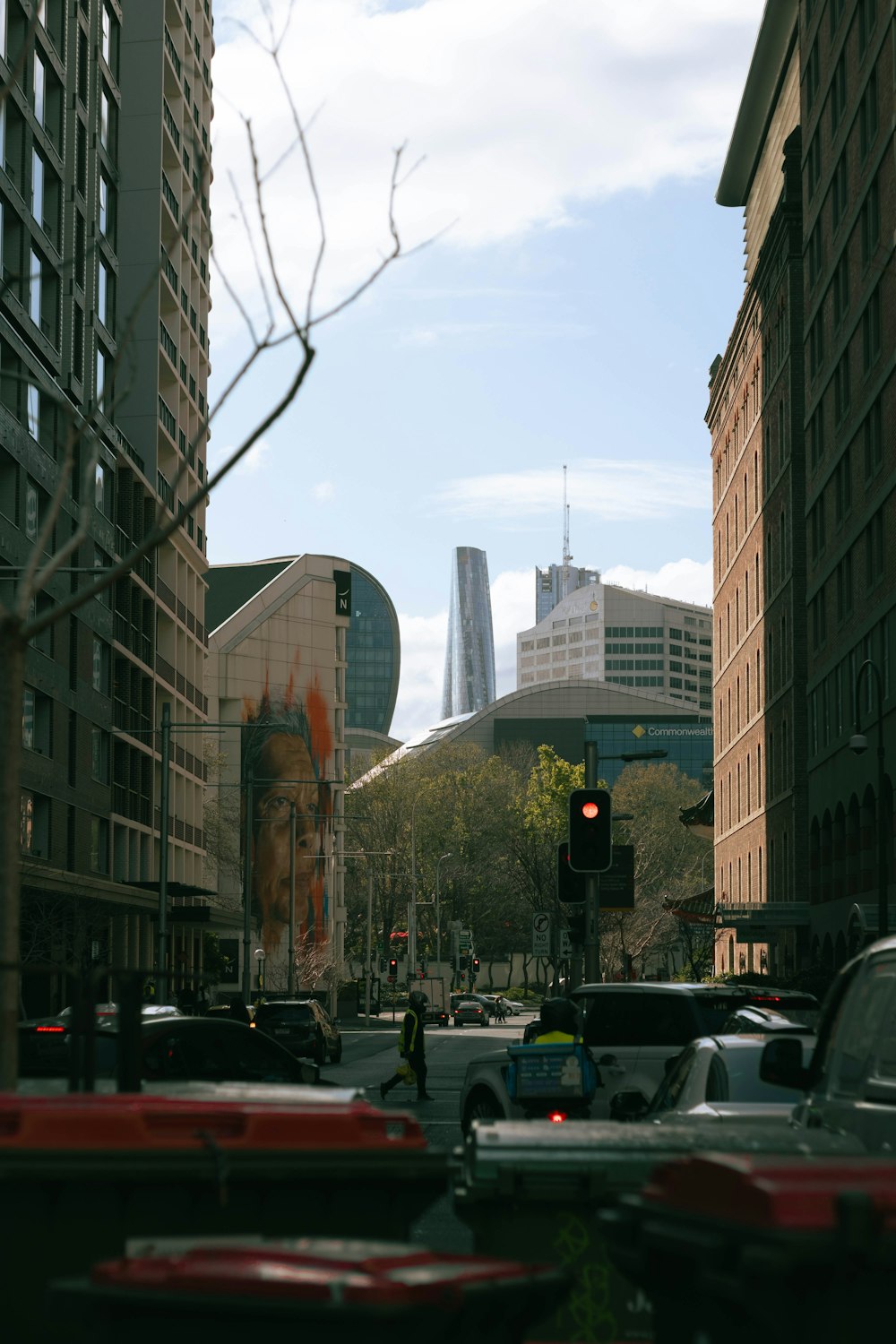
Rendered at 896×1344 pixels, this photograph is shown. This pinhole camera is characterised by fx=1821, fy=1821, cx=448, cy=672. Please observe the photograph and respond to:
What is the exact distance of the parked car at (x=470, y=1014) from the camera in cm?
8294

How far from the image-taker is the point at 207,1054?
1791 centimetres

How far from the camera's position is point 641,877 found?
9962cm

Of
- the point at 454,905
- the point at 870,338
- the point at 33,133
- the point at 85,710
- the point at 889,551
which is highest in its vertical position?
the point at 33,133

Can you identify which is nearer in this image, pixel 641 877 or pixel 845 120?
pixel 845 120

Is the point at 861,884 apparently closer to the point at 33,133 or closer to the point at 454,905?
the point at 33,133

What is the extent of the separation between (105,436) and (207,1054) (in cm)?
3770

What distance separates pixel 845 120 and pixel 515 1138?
4886 cm

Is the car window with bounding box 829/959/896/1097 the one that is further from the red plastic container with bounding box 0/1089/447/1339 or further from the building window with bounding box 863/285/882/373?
the building window with bounding box 863/285/882/373

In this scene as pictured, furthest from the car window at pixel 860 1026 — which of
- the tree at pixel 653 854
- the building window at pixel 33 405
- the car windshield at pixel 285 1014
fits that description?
the tree at pixel 653 854

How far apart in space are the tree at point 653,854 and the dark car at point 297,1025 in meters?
45.5

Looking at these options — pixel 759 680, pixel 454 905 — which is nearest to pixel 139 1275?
pixel 759 680

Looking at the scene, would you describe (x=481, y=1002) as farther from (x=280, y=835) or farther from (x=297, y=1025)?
(x=297, y=1025)

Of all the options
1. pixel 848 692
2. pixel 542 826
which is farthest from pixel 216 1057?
pixel 542 826

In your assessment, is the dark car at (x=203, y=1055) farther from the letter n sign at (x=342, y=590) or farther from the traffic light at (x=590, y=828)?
the letter n sign at (x=342, y=590)
